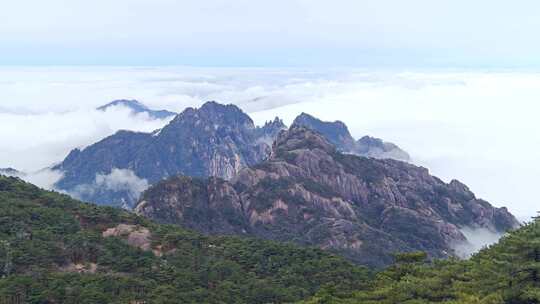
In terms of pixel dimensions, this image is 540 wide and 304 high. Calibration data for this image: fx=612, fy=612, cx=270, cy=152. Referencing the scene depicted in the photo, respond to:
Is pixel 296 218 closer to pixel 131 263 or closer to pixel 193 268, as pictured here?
pixel 193 268

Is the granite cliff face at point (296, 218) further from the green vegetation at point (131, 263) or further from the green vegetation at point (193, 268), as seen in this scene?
the green vegetation at point (131, 263)

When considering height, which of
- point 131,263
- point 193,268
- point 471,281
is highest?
point 471,281

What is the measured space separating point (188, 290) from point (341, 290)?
23449 mm

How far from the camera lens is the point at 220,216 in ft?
600

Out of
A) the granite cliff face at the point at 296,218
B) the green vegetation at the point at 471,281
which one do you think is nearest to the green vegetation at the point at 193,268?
the green vegetation at the point at 471,281

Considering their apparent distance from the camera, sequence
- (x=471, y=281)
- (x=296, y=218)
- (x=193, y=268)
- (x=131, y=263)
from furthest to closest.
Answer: (x=296, y=218), (x=193, y=268), (x=131, y=263), (x=471, y=281)

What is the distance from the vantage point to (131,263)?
88750 mm

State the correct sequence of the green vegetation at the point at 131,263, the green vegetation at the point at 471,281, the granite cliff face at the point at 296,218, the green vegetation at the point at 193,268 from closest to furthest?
the green vegetation at the point at 471,281 < the green vegetation at the point at 193,268 < the green vegetation at the point at 131,263 < the granite cliff face at the point at 296,218

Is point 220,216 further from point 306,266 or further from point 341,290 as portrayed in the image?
point 341,290

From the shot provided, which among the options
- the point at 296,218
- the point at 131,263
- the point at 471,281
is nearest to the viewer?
the point at 471,281

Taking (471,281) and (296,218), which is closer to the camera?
(471,281)

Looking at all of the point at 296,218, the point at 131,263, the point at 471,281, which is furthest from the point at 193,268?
the point at 296,218

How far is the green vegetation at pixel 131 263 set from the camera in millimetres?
74562

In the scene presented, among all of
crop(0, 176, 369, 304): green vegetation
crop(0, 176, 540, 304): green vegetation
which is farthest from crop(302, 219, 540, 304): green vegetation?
crop(0, 176, 369, 304): green vegetation
